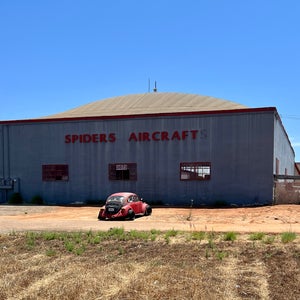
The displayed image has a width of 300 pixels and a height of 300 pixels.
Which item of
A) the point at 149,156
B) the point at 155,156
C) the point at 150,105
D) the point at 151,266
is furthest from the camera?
the point at 150,105

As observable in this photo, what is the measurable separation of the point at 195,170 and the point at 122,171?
5502mm

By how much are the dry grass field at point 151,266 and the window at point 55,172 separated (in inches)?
700

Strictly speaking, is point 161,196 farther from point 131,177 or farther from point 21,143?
point 21,143

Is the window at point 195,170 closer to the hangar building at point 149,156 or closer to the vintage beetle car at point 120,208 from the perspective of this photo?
the hangar building at point 149,156

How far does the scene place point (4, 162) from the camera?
3141cm

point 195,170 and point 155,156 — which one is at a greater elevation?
point 155,156

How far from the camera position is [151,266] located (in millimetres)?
8188

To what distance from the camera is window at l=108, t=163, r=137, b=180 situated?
93.1ft

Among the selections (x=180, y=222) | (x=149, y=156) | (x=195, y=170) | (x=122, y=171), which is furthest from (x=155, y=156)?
(x=180, y=222)

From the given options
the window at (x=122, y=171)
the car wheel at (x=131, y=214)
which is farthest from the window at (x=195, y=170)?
the car wheel at (x=131, y=214)

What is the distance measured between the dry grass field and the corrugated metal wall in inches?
554

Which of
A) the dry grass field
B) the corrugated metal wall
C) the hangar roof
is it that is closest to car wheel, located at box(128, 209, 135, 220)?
the dry grass field

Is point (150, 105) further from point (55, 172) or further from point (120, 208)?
point (120, 208)

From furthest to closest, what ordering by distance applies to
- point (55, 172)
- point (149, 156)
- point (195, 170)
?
point (55, 172) → point (149, 156) → point (195, 170)
